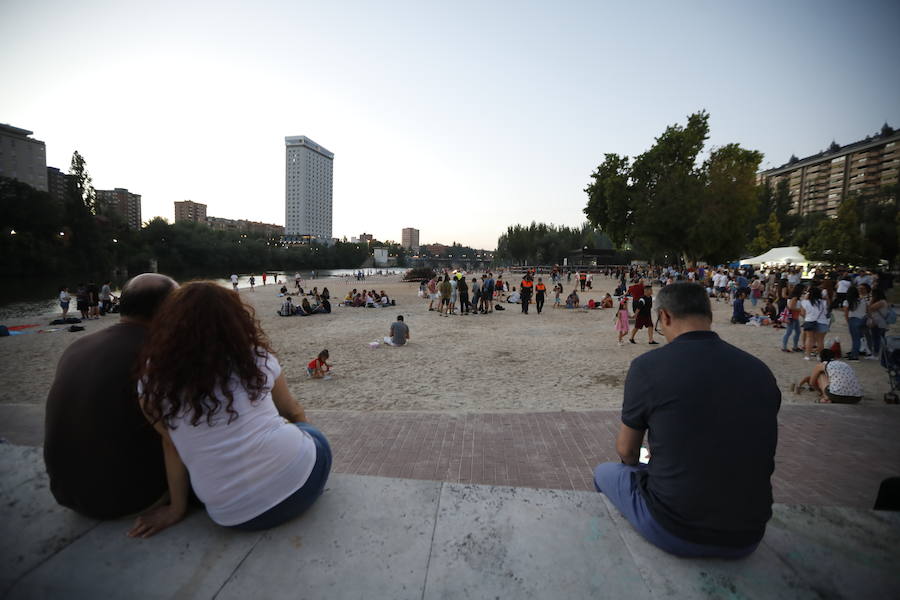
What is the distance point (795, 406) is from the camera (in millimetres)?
5770

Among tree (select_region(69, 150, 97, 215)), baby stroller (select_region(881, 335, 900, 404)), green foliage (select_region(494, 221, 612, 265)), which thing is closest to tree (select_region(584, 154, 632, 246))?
baby stroller (select_region(881, 335, 900, 404))

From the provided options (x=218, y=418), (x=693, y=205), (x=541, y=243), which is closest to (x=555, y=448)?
(x=218, y=418)

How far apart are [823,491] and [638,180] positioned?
3832cm

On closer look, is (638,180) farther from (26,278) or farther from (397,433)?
(26,278)

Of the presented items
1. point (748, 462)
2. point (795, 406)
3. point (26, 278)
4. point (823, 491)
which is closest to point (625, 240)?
point (795, 406)

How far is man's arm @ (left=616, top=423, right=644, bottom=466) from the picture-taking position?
206 centimetres

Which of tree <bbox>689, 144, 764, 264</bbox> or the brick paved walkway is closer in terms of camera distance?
the brick paved walkway

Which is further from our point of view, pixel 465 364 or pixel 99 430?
pixel 465 364

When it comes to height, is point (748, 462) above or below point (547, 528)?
above

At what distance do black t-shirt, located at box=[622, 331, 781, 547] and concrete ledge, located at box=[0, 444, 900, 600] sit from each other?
193 mm

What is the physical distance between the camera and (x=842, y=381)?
5.91 m

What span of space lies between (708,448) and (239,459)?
2019 mm

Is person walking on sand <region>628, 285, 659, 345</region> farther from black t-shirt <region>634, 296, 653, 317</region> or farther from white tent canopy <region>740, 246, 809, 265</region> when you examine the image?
white tent canopy <region>740, 246, 809, 265</region>

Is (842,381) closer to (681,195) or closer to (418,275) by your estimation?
(681,195)
